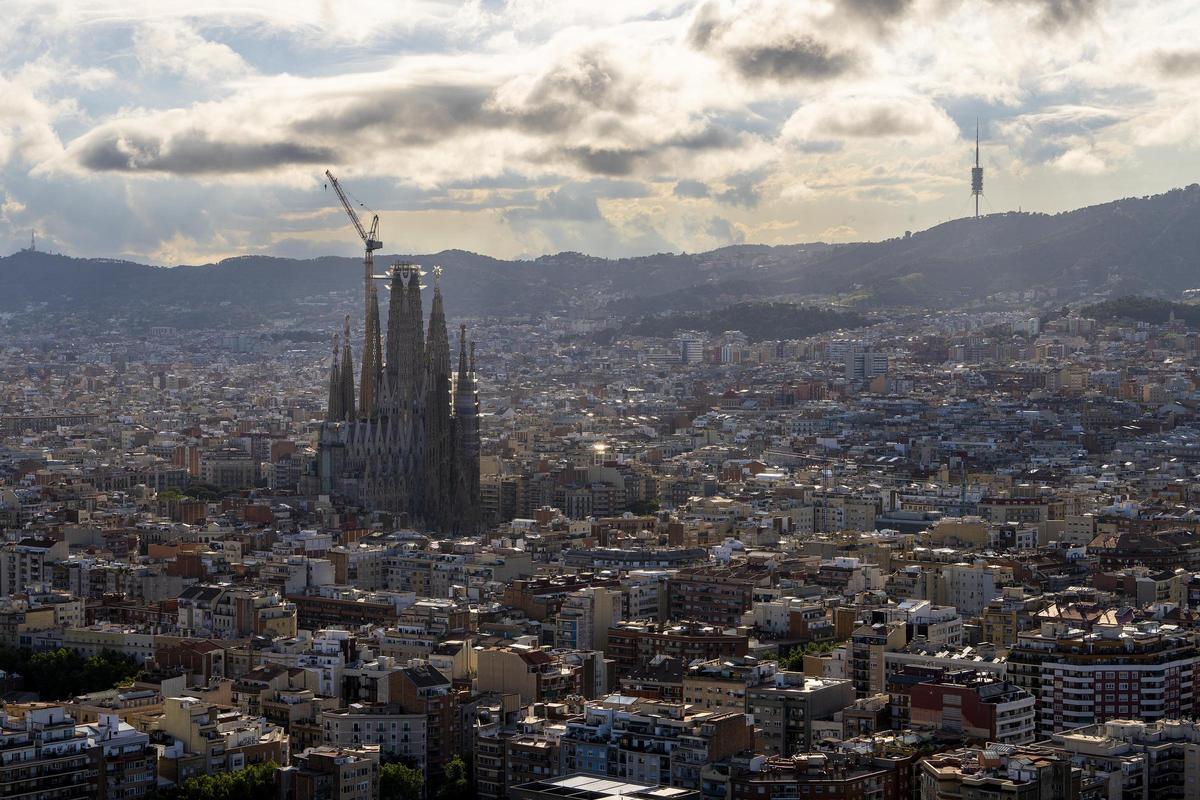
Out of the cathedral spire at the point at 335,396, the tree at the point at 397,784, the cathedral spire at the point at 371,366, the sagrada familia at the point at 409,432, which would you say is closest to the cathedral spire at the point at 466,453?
the sagrada familia at the point at 409,432

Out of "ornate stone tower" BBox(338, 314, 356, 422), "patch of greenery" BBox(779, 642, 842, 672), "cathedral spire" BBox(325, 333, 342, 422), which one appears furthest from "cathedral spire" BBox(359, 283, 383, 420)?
"patch of greenery" BBox(779, 642, 842, 672)

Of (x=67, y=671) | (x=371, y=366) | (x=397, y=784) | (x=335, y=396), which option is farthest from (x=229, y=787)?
(x=371, y=366)

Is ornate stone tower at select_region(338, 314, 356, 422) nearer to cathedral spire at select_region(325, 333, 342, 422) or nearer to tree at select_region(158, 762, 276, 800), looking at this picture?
cathedral spire at select_region(325, 333, 342, 422)

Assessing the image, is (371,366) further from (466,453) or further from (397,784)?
(397,784)

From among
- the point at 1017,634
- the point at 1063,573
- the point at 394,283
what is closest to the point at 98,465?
the point at 394,283

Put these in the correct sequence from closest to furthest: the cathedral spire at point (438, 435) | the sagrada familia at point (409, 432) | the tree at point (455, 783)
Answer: the tree at point (455, 783), the cathedral spire at point (438, 435), the sagrada familia at point (409, 432)

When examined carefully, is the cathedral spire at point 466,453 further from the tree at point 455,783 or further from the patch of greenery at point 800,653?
the tree at point 455,783
